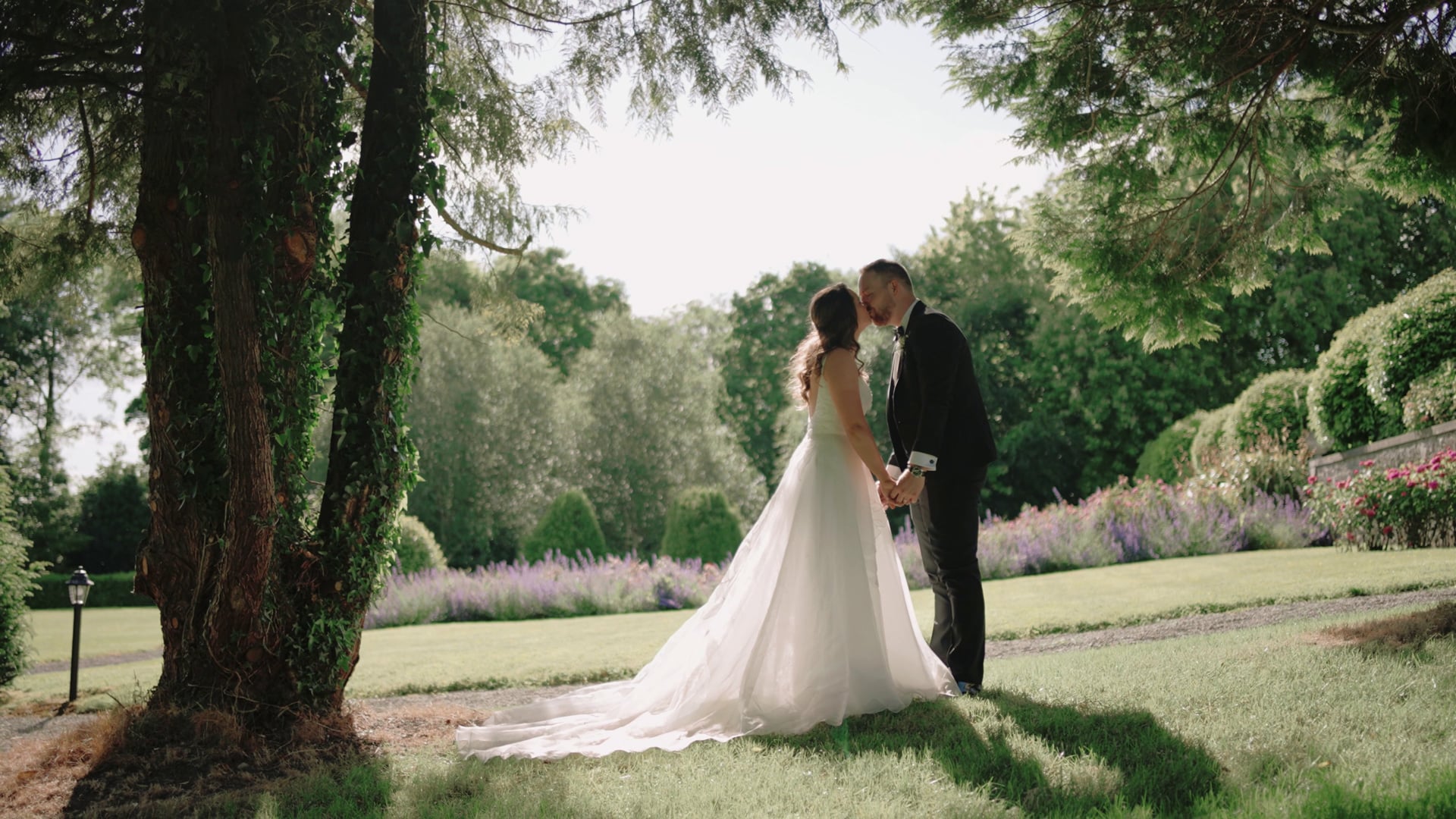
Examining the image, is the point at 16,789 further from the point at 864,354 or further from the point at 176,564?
the point at 864,354

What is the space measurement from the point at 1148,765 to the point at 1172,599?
6.16m

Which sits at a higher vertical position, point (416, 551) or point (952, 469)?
point (952, 469)

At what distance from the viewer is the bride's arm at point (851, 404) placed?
515cm

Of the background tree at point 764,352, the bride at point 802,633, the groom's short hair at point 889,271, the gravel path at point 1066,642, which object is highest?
the background tree at point 764,352

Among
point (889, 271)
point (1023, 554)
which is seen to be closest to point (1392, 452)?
point (1023, 554)

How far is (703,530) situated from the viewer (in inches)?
719

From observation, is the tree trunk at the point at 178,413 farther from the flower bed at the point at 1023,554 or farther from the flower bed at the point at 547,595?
the flower bed at the point at 547,595

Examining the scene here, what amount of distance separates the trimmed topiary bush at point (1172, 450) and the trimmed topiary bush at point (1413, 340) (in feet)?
23.0

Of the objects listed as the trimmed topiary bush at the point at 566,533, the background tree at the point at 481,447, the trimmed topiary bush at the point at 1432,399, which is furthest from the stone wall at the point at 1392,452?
the background tree at the point at 481,447

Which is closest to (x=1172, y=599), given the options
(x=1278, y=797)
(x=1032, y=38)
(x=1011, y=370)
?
(x=1032, y=38)

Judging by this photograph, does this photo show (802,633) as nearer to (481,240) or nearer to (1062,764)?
(1062,764)

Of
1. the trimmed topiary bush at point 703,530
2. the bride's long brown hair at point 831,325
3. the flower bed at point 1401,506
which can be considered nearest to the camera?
the bride's long brown hair at point 831,325

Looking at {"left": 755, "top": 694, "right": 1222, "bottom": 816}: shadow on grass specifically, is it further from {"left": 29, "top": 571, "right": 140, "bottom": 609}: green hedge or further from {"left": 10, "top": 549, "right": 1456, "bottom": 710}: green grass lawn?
{"left": 29, "top": 571, "right": 140, "bottom": 609}: green hedge

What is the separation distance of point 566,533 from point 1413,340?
1402cm
